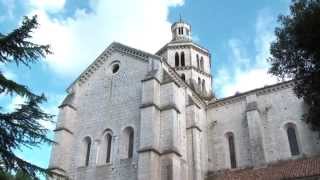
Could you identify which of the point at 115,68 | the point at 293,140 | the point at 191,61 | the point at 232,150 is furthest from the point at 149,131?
the point at 191,61

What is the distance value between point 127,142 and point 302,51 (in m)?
14.1

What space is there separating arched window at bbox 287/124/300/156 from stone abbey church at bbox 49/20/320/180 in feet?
0.22

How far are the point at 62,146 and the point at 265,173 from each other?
43.9 feet

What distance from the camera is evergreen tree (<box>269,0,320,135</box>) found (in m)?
12.3

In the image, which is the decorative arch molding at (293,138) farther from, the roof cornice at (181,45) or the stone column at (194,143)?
the roof cornice at (181,45)

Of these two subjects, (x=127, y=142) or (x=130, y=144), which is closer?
(x=130, y=144)

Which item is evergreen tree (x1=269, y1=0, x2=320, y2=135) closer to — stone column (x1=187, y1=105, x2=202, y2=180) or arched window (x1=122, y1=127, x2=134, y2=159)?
stone column (x1=187, y1=105, x2=202, y2=180)

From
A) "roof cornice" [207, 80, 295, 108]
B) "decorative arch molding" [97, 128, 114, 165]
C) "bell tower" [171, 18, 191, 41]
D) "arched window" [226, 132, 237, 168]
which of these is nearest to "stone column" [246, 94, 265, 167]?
"roof cornice" [207, 80, 295, 108]

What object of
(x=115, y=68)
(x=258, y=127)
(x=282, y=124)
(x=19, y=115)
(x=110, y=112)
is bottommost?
(x=19, y=115)

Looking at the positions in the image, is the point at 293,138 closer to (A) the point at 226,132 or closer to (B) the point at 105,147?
(A) the point at 226,132

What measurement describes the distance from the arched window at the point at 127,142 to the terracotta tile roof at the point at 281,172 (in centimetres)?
575

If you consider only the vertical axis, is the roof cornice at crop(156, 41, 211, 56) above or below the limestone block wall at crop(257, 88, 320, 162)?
above

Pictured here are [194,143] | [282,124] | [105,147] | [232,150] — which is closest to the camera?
[194,143]

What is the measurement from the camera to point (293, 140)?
85.6 ft
